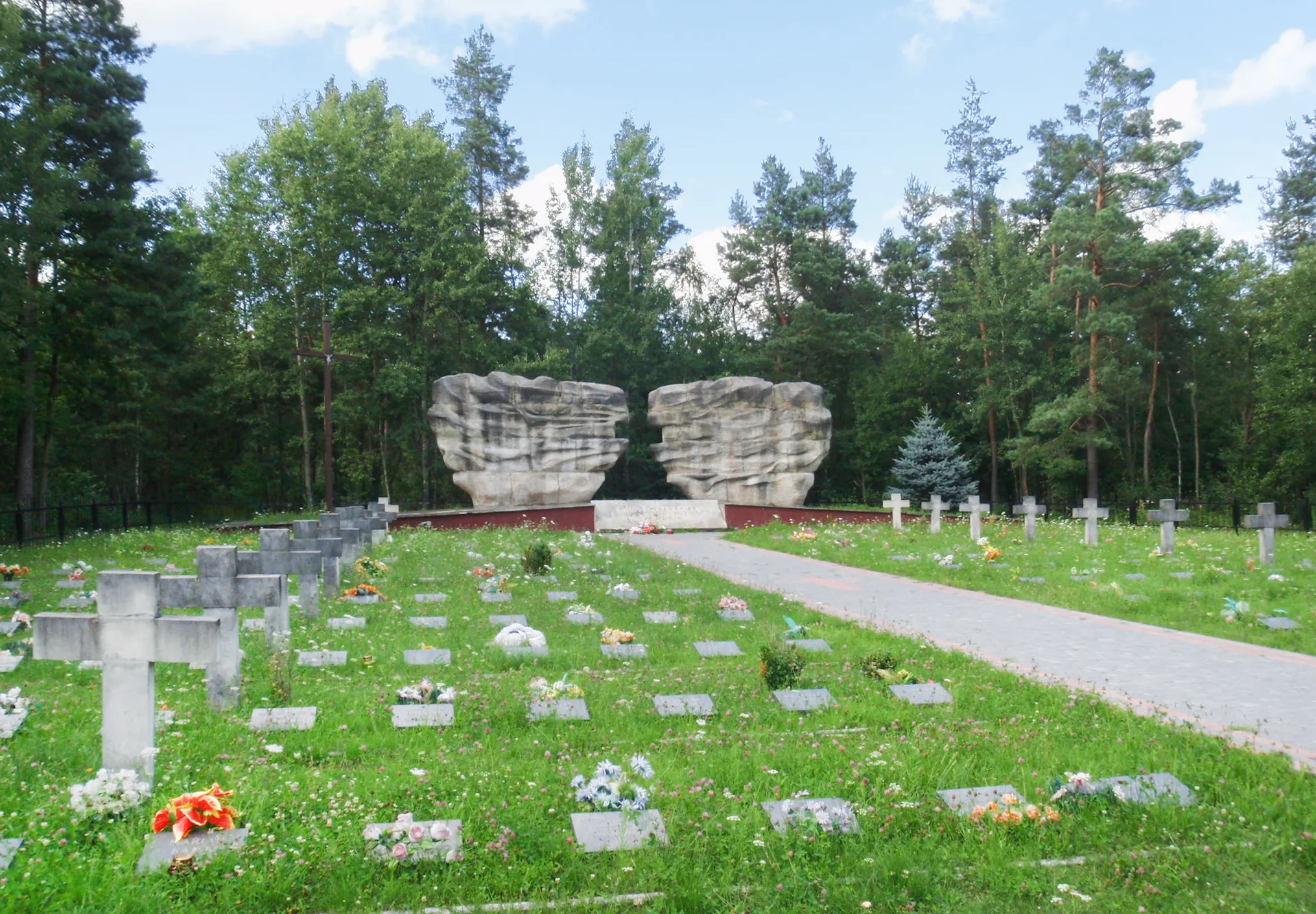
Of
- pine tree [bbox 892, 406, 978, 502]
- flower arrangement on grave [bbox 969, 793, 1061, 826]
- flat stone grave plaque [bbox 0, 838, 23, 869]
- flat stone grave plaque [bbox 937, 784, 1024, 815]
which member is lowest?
flat stone grave plaque [bbox 937, 784, 1024, 815]

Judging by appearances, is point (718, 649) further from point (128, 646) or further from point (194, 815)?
point (194, 815)

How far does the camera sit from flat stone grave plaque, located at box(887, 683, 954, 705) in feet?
19.9

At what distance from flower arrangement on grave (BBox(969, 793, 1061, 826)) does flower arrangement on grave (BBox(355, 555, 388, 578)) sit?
9453 millimetres

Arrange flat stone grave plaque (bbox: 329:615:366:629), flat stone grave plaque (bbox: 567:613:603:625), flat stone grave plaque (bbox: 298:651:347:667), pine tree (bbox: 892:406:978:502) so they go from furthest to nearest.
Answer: pine tree (bbox: 892:406:978:502)
flat stone grave plaque (bbox: 567:613:603:625)
flat stone grave plaque (bbox: 329:615:366:629)
flat stone grave plaque (bbox: 298:651:347:667)

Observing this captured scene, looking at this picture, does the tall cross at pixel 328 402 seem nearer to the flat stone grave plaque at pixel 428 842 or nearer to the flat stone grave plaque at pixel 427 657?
the flat stone grave plaque at pixel 427 657

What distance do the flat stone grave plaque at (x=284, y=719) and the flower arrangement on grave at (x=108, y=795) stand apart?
1132 mm

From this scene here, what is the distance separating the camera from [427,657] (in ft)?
23.9

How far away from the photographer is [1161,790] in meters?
4.33

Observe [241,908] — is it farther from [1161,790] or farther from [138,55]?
[138,55]

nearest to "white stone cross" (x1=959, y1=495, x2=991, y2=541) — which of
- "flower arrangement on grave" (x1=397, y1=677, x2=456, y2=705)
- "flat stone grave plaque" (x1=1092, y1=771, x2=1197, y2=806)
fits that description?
"flat stone grave plaque" (x1=1092, y1=771, x2=1197, y2=806)

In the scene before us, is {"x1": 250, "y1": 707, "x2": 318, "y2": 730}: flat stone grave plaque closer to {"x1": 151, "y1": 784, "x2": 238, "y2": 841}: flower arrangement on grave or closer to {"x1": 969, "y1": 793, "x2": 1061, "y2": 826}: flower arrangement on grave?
{"x1": 151, "y1": 784, "x2": 238, "y2": 841}: flower arrangement on grave

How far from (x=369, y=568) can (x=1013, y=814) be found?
10.0 meters

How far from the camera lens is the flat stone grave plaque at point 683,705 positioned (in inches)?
227

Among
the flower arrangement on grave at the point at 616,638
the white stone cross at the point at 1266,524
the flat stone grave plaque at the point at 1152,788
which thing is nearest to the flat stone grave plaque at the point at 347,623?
the flower arrangement on grave at the point at 616,638
